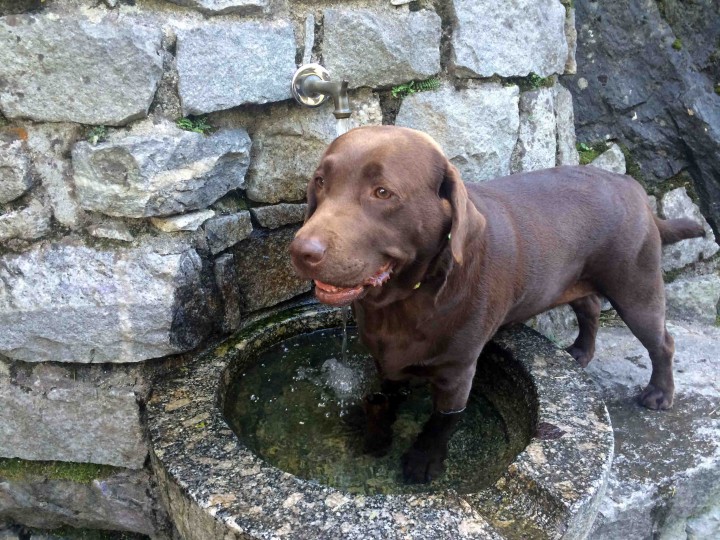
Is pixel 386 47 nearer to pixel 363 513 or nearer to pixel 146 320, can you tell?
pixel 146 320

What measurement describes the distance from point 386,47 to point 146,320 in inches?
51.3

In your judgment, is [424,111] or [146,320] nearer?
[146,320]

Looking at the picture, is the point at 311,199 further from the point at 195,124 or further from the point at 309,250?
the point at 195,124

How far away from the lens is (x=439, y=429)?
2434 millimetres

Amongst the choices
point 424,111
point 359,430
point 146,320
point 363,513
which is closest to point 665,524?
point 359,430

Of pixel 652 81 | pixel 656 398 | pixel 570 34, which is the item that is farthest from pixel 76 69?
pixel 652 81

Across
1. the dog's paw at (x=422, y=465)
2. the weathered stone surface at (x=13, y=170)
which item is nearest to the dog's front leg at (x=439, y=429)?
the dog's paw at (x=422, y=465)

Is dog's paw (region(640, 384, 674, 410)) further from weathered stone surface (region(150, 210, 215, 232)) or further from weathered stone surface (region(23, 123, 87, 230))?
weathered stone surface (region(23, 123, 87, 230))

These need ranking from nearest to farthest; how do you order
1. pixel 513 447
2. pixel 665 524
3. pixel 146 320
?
pixel 146 320 < pixel 513 447 < pixel 665 524

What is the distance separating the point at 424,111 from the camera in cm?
262

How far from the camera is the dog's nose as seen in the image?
176cm

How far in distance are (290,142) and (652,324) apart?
1673 mm

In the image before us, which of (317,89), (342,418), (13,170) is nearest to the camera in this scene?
(13,170)

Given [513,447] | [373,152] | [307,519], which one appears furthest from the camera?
[513,447]
